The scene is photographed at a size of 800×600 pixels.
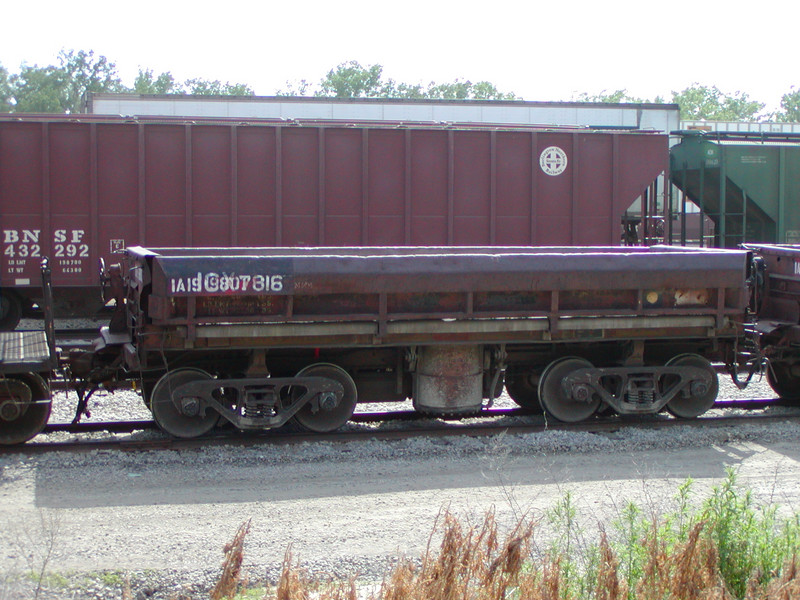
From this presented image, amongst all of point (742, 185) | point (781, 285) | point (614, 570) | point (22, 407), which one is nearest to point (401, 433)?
point (22, 407)

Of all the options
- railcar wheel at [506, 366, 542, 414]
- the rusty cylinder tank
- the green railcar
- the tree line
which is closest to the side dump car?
the rusty cylinder tank

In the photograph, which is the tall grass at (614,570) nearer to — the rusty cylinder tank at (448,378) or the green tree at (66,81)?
the rusty cylinder tank at (448,378)

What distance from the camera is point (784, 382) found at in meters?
10.4

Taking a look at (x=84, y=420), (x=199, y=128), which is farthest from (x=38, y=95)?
(x=84, y=420)

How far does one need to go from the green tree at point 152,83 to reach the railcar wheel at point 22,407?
8857 cm

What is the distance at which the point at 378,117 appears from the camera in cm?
2570

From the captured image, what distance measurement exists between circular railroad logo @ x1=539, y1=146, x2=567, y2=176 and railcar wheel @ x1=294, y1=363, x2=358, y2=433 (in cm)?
862

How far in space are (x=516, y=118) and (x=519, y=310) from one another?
19059 millimetres

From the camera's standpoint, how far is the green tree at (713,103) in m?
96.3

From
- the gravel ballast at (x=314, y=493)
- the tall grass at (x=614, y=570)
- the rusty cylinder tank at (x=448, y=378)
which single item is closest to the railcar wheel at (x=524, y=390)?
the rusty cylinder tank at (x=448, y=378)

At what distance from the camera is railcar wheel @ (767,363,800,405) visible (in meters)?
10.4

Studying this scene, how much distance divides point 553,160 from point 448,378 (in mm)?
8240

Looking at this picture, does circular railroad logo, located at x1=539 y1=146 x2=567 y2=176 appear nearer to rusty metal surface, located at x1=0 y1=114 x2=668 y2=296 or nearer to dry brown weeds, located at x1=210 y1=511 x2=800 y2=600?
rusty metal surface, located at x1=0 y1=114 x2=668 y2=296

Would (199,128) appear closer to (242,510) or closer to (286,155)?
(286,155)
